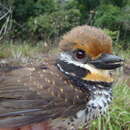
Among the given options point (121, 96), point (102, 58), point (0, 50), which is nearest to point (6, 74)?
point (102, 58)

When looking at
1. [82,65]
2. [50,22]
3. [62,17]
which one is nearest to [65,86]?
[82,65]

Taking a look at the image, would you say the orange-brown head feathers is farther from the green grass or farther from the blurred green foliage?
the blurred green foliage

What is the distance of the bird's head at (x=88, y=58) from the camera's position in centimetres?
165

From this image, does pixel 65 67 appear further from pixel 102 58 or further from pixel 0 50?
pixel 0 50

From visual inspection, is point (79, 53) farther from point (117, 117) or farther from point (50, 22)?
point (50, 22)

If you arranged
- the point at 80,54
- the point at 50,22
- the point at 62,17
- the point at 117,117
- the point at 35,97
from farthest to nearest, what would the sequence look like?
1. the point at 50,22
2. the point at 62,17
3. the point at 117,117
4. the point at 80,54
5. the point at 35,97

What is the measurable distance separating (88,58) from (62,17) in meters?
8.85

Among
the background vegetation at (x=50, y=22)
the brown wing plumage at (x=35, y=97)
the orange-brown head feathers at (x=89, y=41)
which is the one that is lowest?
the background vegetation at (x=50, y=22)

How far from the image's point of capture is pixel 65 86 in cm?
164

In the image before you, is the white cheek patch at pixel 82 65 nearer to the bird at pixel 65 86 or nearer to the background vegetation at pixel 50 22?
the bird at pixel 65 86

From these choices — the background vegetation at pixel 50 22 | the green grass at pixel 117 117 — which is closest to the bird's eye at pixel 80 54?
the green grass at pixel 117 117

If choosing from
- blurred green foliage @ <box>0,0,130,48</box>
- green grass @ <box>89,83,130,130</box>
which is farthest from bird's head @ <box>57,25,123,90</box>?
blurred green foliage @ <box>0,0,130,48</box>

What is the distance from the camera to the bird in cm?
156

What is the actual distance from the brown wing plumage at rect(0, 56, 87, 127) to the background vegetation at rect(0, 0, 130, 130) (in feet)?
15.5
